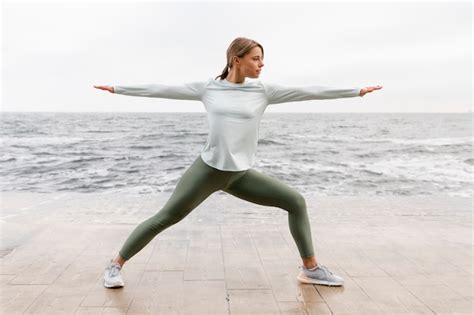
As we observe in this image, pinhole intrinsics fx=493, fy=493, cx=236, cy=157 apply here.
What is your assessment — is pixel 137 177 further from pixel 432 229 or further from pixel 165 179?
pixel 432 229

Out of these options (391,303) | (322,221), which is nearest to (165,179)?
(322,221)

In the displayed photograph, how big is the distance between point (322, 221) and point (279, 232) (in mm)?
960

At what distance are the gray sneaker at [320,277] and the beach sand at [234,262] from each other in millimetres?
64

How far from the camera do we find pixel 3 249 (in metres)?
4.88

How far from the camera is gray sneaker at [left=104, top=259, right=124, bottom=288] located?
3808 millimetres

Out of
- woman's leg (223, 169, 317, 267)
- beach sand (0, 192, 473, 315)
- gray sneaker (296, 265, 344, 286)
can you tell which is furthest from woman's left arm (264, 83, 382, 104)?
beach sand (0, 192, 473, 315)

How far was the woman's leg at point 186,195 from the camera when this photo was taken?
3.66 m

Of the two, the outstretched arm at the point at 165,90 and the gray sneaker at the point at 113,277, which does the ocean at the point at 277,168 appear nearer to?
the gray sneaker at the point at 113,277

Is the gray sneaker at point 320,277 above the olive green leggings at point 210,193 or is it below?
below

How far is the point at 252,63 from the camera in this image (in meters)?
3.53

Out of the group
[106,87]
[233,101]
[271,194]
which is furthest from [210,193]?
[106,87]

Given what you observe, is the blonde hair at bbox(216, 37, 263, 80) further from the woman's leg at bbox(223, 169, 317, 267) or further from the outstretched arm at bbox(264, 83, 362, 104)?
the woman's leg at bbox(223, 169, 317, 267)

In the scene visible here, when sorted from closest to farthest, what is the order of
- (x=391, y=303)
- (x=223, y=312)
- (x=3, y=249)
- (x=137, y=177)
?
(x=223, y=312) < (x=391, y=303) < (x=3, y=249) < (x=137, y=177)

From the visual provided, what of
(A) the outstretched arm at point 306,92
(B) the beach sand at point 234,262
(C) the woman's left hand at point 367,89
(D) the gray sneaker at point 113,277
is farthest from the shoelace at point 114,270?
(C) the woman's left hand at point 367,89
